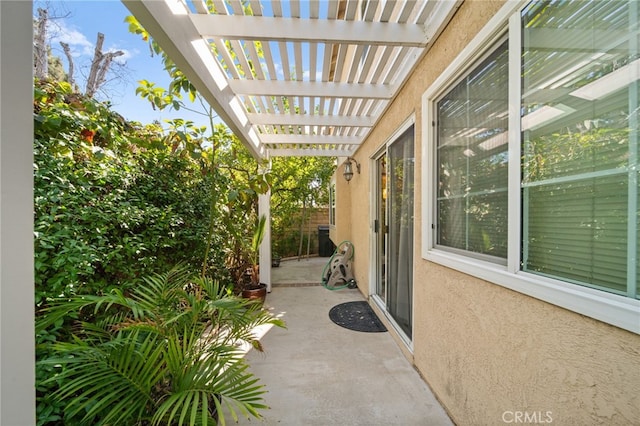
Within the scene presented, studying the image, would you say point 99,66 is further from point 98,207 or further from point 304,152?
point 98,207

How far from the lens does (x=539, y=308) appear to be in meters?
1.05

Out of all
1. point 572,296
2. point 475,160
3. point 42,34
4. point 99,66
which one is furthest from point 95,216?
point 99,66

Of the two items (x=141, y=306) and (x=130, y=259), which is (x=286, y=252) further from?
(x=141, y=306)

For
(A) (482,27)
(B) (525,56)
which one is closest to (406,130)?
(A) (482,27)

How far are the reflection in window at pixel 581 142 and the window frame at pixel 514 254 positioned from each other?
35 mm

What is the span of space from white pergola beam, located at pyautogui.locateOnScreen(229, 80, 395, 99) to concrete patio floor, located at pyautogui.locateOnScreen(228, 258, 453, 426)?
243cm

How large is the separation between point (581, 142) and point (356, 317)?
313 centimetres

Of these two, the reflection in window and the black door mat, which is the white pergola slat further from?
the black door mat

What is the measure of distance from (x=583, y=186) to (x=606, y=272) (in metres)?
0.32

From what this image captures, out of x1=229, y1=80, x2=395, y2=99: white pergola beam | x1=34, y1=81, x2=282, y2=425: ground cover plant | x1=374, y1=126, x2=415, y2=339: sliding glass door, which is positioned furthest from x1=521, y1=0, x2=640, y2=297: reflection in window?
x1=34, y1=81, x2=282, y2=425: ground cover plant

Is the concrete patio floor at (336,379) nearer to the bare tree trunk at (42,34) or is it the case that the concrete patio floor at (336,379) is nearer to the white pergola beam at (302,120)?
Answer: the white pergola beam at (302,120)

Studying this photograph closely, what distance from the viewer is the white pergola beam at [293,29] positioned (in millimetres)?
1700

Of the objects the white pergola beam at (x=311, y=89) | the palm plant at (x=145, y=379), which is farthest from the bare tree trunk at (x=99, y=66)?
the palm plant at (x=145, y=379)

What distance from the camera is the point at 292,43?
6.45ft
